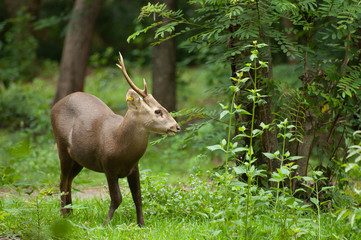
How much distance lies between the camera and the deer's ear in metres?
4.50

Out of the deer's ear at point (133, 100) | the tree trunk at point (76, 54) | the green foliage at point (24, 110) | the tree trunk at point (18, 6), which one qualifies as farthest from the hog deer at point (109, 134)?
the tree trunk at point (18, 6)

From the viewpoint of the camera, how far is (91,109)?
16.7 ft

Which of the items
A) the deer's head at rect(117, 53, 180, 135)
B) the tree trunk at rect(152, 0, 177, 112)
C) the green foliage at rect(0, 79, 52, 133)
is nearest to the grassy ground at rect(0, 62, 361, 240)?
the deer's head at rect(117, 53, 180, 135)

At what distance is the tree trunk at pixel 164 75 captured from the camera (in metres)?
10.6

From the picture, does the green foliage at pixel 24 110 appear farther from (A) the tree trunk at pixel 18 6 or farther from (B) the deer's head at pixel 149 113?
(B) the deer's head at pixel 149 113

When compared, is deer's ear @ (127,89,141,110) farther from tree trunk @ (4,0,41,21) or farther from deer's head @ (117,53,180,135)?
tree trunk @ (4,0,41,21)

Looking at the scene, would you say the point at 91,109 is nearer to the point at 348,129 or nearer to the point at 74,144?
the point at 74,144

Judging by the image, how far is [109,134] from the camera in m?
4.70

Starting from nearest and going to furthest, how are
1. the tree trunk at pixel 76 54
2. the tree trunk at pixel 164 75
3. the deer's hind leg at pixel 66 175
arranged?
the deer's hind leg at pixel 66 175 → the tree trunk at pixel 164 75 → the tree trunk at pixel 76 54

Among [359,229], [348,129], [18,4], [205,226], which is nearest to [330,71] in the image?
[348,129]

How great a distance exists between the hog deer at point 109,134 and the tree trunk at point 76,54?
684cm

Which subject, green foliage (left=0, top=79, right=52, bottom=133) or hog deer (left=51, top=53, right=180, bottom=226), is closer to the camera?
hog deer (left=51, top=53, right=180, bottom=226)

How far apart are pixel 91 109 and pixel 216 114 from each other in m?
1.25

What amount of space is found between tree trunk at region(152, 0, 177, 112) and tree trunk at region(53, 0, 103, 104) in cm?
226
